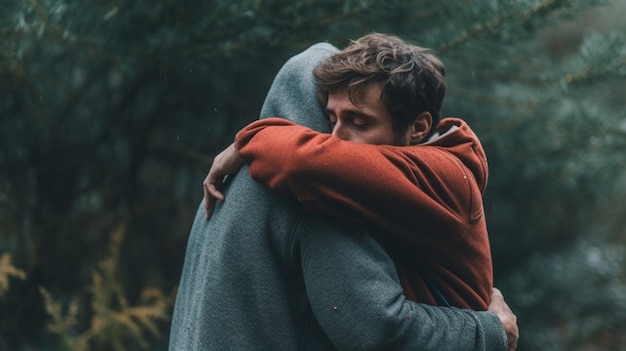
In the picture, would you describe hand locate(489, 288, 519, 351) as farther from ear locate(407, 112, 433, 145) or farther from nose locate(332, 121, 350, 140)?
nose locate(332, 121, 350, 140)

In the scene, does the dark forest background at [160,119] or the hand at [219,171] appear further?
the dark forest background at [160,119]

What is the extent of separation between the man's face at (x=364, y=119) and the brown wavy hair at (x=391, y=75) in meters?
0.01

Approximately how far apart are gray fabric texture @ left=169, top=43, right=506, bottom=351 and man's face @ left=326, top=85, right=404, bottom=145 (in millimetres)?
117

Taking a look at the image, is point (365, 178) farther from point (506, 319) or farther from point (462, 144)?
point (506, 319)

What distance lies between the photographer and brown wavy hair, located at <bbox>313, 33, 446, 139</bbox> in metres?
1.70

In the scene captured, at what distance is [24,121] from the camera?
3668mm

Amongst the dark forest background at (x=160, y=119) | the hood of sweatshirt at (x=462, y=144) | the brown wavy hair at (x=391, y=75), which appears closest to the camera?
the brown wavy hair at (x=391, y=75)

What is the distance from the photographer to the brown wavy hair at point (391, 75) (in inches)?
67.1

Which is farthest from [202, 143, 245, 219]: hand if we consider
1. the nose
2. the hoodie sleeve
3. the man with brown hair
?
the nose

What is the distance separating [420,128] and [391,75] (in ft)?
0.61

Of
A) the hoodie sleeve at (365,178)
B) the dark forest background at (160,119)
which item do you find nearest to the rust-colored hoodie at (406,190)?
the hoodie sleeve at (365,178)

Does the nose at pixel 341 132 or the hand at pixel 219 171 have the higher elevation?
the nose at pixel 341 132

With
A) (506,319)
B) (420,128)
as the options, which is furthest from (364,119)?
(506,319)

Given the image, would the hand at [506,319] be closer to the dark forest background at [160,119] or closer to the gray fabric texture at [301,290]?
the gray fabric texture at [301,290]
